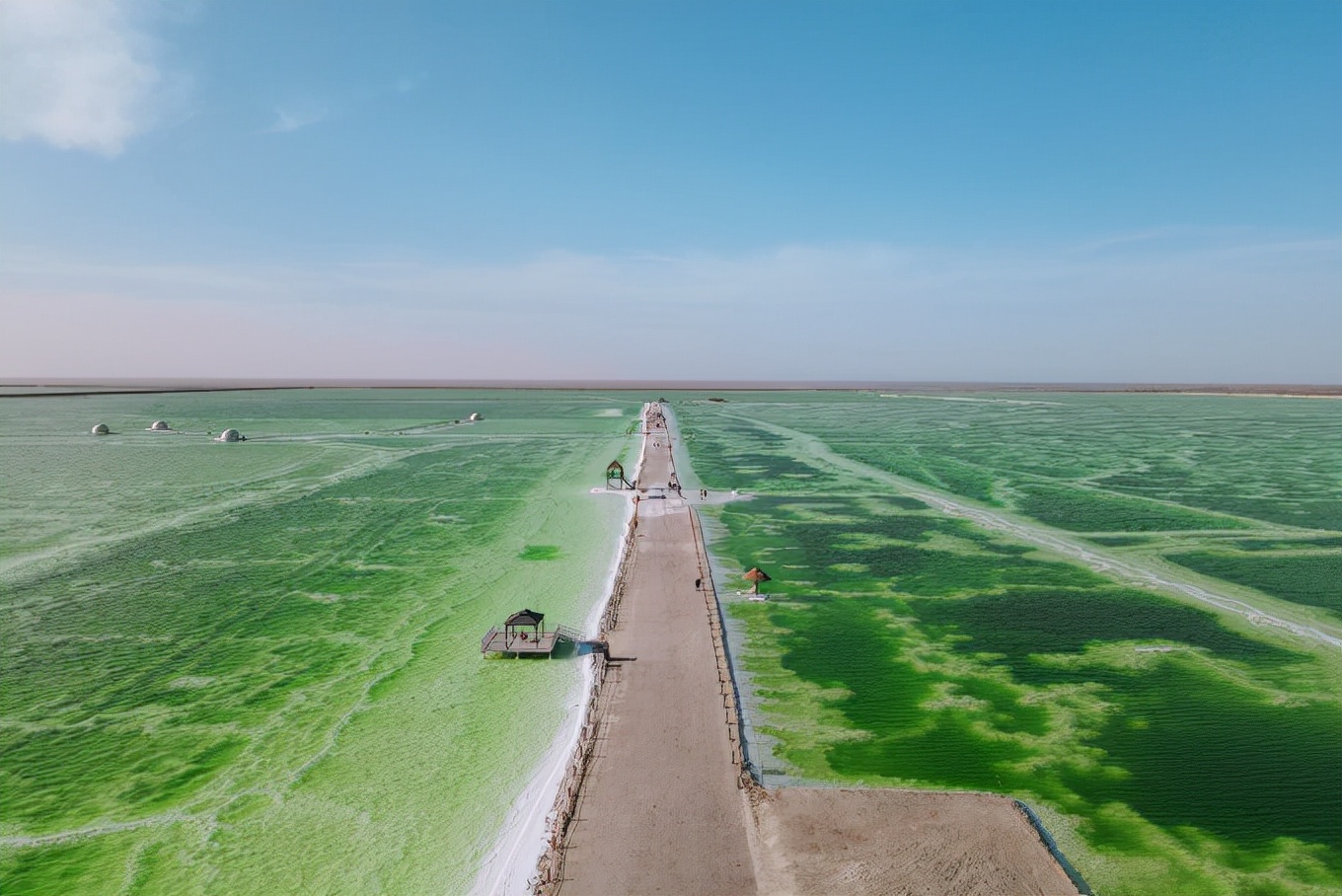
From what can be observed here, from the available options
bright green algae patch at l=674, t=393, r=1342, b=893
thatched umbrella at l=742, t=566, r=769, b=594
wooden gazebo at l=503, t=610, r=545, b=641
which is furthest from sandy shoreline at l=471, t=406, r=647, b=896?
thatched umbrella at l=742, t=566, r=769, b=594

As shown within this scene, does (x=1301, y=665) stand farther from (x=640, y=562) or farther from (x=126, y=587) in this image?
(x=126, y=587)

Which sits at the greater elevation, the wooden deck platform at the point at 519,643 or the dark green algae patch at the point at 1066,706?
the wooden deck platform at the point at 519,643

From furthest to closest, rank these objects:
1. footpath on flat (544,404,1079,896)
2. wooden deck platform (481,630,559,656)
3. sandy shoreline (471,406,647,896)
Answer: wooden deck platform (481,630,559,656) → sandy shoreline (471,406,647,896) → footpath on flat (544,404,1079,896)

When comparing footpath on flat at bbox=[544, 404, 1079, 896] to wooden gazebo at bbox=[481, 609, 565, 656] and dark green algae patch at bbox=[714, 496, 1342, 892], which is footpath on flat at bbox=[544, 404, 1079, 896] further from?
wooden gazebo at bbox=[481, 609, 565, 656]

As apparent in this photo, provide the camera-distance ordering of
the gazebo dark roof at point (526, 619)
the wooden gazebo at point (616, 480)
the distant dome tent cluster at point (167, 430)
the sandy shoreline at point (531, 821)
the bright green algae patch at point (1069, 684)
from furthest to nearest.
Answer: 1. the distant dome tent cluster at point (167, 430)
2. the wooden gazebo at point (616, 480)
3. the gazebo dark roof at point (526, 619)
4. the bright green algae patch at point (1069, 684)
5. the sandy shoreline at point (531, 821)

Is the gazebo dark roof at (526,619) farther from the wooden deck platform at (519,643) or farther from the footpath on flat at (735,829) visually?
the footpath on flat at (735,829)

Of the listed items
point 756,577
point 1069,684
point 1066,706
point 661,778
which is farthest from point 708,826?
point 756,577

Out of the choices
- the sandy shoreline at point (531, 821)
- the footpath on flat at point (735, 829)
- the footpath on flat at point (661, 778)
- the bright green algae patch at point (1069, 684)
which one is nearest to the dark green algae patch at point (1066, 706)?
the bright green algae patch at point (1069, 684)
